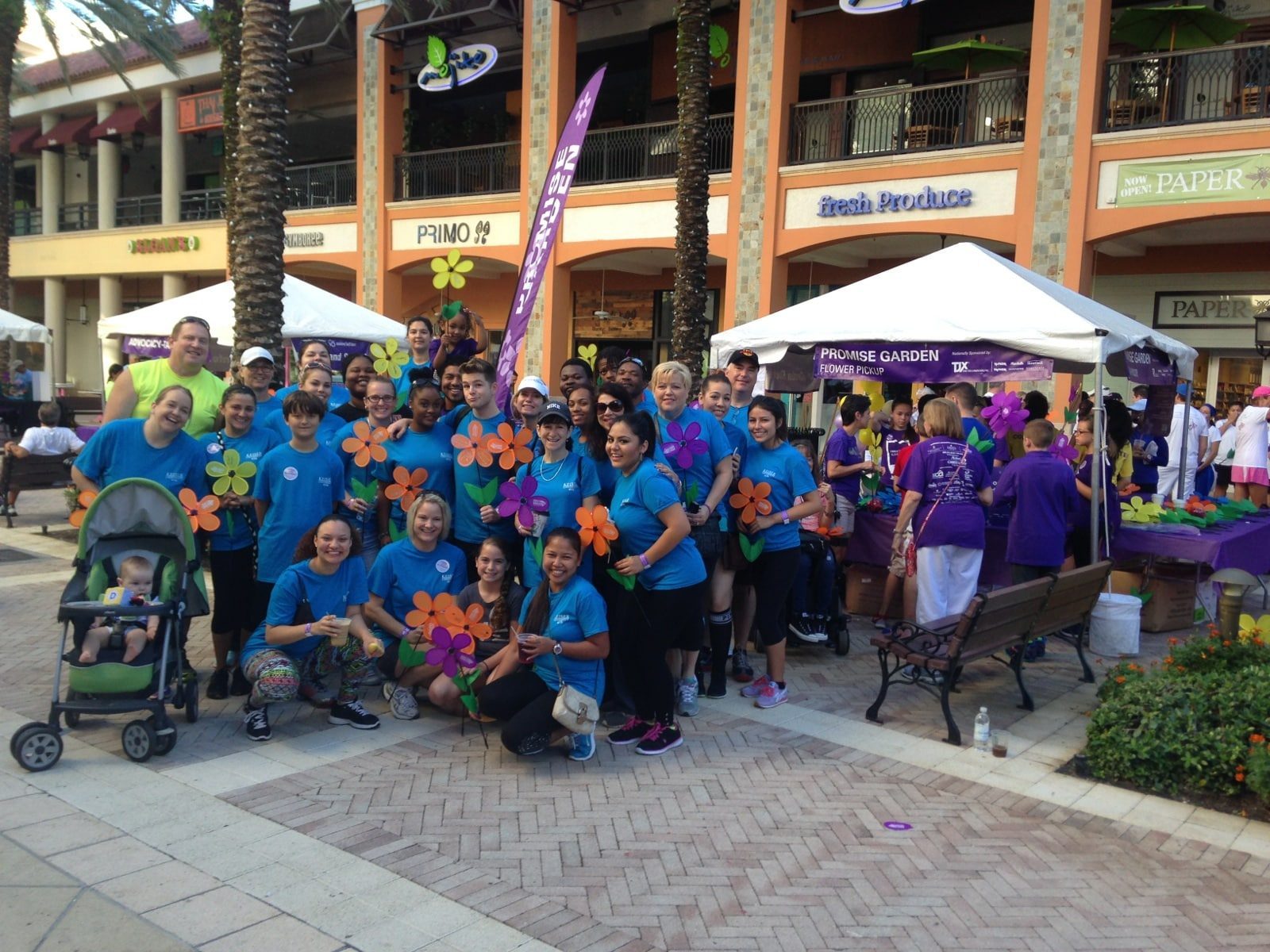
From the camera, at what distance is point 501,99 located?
23438 millimetres

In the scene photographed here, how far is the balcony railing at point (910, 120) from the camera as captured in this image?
15500 millimetres

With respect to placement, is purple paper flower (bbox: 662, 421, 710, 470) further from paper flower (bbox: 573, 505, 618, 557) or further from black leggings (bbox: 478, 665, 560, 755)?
black leggings (bbox: 478, 665, 560, 755)

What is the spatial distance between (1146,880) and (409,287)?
75.2ft

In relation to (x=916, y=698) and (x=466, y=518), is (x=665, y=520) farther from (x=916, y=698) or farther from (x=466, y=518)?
(x=916, y=698)

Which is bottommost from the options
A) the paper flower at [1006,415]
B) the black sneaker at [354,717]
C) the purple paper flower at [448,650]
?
the black sneaker at [354,717]

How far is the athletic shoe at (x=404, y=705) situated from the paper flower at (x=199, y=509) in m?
1.41

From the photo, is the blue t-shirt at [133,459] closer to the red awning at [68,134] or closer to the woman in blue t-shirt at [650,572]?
the woman in blue t-shirt at [650,572]

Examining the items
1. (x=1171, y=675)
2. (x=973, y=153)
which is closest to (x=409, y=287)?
(x=973, y=153)

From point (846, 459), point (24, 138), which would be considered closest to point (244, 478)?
point (846, 459)

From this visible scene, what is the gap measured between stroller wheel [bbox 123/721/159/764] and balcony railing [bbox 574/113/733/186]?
1525 cm

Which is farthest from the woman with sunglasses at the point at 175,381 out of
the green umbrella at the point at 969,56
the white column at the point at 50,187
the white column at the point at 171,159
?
the white column at the point at 50,187

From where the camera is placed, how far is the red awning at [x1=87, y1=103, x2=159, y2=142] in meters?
27.5

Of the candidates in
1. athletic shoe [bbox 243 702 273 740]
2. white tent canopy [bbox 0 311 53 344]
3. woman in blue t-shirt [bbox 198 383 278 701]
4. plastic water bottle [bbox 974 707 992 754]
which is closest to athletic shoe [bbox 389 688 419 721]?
athletic shoe [bbox 243 702 273 740]

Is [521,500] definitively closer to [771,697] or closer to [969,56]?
[771,697]
